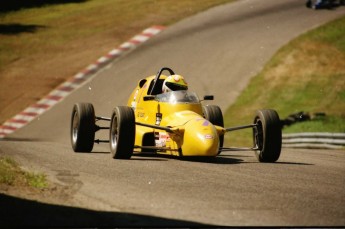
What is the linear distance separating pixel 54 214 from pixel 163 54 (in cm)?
2715

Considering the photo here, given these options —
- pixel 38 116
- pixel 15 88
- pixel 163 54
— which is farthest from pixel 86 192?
pixel 163 54

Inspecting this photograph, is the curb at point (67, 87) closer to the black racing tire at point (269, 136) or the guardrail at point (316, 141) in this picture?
the guardrail at point (316, 141)

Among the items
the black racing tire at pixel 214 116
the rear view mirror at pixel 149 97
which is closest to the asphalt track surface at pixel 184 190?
the black racing tire at pixel 214 116

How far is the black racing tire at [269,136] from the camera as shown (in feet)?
43.0

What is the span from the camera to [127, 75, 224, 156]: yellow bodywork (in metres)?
12.5

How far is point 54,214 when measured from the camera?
7.29 m

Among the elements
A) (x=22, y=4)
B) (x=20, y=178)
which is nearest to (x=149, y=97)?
(x=20, y=178)

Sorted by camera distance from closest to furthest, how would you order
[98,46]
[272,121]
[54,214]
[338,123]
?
[54,214], [272,121], [338,123], [98,46]

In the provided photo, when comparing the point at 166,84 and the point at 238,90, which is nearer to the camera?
the point at 166,84

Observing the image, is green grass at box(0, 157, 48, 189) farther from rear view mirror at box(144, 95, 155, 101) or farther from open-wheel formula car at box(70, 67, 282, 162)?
rear view mirror at box(144, 95, 155, 101)

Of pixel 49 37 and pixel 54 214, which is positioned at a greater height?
pixel 49 37

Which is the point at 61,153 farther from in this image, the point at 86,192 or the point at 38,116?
the point at 38,116

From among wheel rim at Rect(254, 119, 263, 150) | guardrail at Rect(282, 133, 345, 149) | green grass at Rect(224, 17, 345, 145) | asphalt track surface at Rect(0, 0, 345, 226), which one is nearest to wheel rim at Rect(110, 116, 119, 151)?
asphalt track surface at Rect(0, 0, 345, 226)

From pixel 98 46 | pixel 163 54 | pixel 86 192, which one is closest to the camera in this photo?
pixel 86 192
